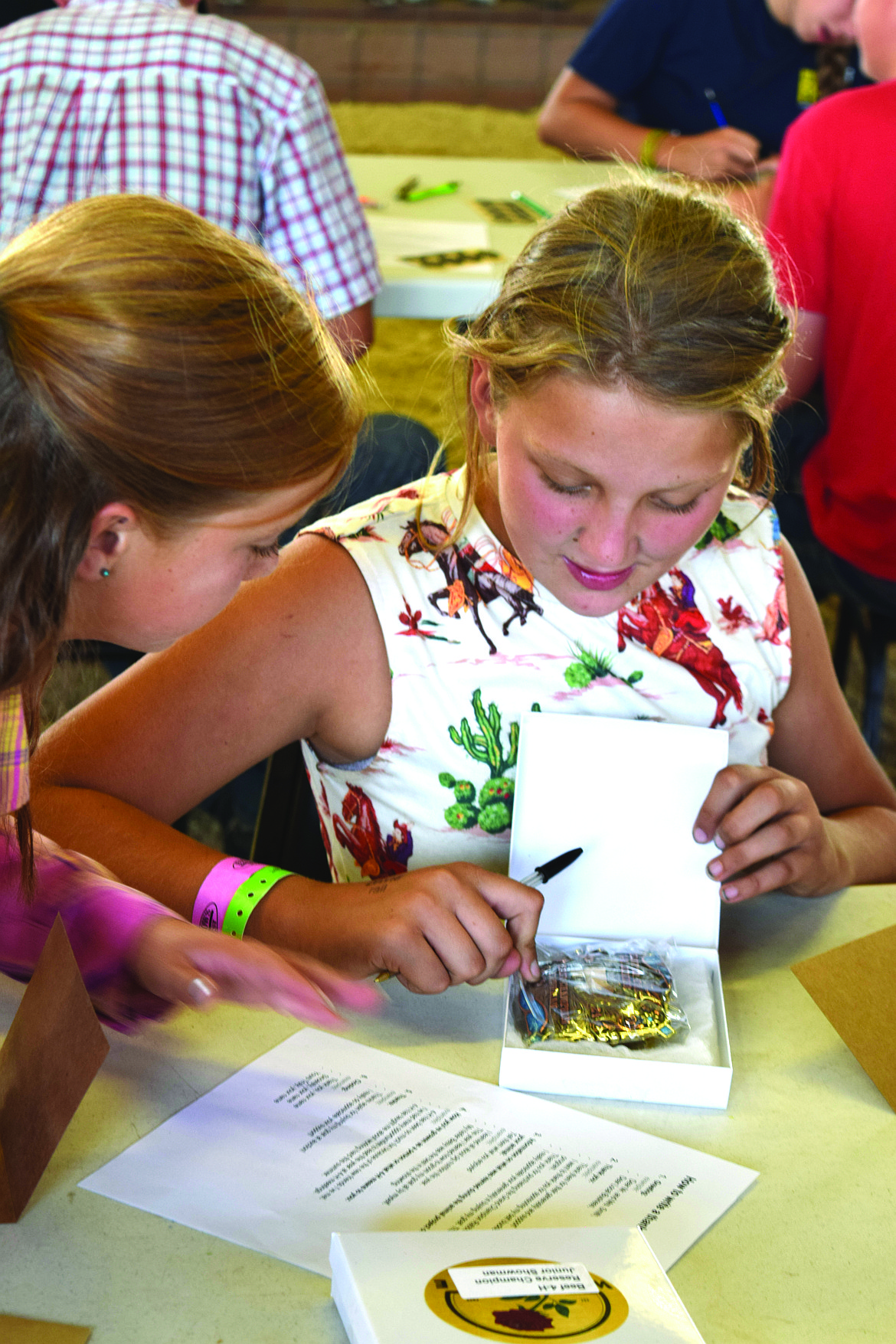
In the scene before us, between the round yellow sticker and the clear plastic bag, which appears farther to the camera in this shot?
the clear plastic bag

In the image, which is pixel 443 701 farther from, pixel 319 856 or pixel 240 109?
pixel 240 109

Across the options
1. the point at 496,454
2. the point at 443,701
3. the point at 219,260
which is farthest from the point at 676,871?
the point at 219,260

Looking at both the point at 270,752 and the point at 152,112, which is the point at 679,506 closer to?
the point at 270,752

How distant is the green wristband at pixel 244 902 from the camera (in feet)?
3.15

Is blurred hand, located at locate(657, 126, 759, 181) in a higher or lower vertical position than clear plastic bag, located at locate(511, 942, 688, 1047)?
higher

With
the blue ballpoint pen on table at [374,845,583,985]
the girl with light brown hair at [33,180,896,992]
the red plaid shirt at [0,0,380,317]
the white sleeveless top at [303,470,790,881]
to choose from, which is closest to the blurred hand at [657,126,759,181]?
the red plaid shirt at [0,0,380,317]

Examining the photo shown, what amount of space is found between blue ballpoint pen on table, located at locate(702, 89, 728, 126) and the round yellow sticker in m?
2.79

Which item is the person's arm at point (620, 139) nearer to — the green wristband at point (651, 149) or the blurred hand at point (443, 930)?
the green wristband at point (651, 149)

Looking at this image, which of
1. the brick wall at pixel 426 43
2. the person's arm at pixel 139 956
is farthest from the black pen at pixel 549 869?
the brick wall at pixel 426 43

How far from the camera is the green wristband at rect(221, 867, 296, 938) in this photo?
3.15 feet

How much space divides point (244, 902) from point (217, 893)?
2 cm

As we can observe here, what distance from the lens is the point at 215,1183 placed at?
2.30 ft

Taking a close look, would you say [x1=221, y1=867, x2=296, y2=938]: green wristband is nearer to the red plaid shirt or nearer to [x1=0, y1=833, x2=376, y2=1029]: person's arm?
[x1=0, y1=833, x2=376, y2=1029]: person's arm

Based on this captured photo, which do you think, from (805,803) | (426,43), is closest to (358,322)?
(805,803)
